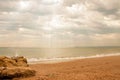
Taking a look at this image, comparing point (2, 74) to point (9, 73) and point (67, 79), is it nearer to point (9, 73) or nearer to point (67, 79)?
point (9, 73)

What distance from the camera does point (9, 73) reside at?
13.3 m

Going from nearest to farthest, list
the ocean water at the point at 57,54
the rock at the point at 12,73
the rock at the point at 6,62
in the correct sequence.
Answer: the rock at the point at 12,73 < the rock at the point at 6,62 < the ocean water at the point at 57,54

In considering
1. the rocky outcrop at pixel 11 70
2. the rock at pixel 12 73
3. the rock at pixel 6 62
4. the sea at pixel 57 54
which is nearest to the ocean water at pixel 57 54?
the sea at pixel 57 54

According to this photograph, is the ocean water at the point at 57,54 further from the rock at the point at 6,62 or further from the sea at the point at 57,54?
the rock at the point at 6,62

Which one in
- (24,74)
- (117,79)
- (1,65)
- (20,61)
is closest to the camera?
(117,79)

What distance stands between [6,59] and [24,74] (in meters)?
2.15

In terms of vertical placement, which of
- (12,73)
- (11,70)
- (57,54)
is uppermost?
(57,54)

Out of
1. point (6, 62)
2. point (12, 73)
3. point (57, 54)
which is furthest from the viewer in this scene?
point (57, 54)

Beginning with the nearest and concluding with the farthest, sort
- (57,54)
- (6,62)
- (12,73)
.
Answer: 1. (12,73)
2. (6,62)
3. (57,54)

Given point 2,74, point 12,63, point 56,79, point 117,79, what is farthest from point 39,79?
point 117,79

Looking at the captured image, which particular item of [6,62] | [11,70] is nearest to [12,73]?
[11,70]

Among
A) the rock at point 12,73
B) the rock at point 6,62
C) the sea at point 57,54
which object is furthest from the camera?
the sea at point 57,54

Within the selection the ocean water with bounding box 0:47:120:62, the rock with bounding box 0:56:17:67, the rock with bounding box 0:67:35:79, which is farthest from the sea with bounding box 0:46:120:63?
the rock with bounding box 0:67:35:79

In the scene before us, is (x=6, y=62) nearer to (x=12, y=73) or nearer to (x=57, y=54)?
(x=12, y=73)
